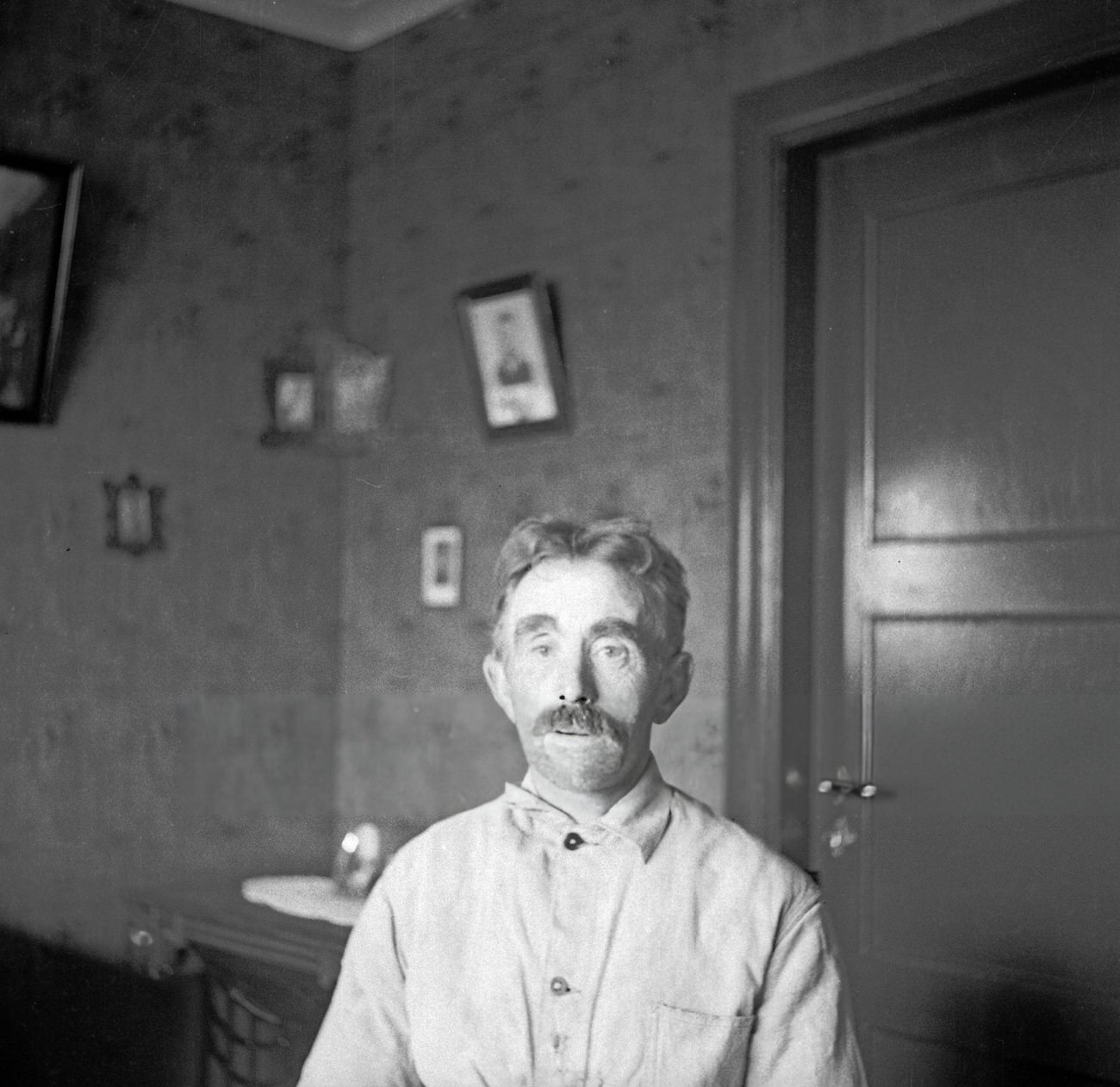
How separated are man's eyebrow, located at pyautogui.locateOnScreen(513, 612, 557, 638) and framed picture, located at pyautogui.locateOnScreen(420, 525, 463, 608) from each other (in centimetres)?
32

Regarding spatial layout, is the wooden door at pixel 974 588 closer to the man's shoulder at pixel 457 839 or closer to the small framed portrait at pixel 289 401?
the man's shoulder at pixel 457 839

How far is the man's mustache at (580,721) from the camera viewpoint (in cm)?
129

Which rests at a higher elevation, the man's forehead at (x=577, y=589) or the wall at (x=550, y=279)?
the wall at (x=550, y=279)

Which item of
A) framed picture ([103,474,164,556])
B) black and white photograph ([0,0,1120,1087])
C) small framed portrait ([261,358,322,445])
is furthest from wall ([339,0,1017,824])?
framed picture ([103,474,164,556])

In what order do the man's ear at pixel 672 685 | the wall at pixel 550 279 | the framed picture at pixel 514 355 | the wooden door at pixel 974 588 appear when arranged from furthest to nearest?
Result: the framed picture at pixel 514 355 < the wall at pixel 550 279 < the wooden door at pixel 974 588 < the man's ear at pixel 672 685

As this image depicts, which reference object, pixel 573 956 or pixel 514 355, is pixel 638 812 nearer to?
pixel 573 956

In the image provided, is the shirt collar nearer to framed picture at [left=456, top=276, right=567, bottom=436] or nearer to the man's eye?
the man's eye

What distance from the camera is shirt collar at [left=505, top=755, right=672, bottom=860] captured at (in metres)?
1.29

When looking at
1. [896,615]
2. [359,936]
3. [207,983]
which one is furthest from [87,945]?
[896,615]

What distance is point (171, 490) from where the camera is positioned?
1.84 meters

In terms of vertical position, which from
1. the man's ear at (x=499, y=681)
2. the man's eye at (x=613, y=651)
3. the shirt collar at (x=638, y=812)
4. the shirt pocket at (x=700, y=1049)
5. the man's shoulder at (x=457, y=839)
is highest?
the man's eye at (x=613, y=651)

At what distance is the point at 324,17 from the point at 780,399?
0.85 m

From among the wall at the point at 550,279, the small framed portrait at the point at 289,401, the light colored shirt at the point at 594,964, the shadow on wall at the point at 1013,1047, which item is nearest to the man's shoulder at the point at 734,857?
the light colored shirt at the point at 594,964

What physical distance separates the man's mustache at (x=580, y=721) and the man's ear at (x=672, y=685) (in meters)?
0.07
